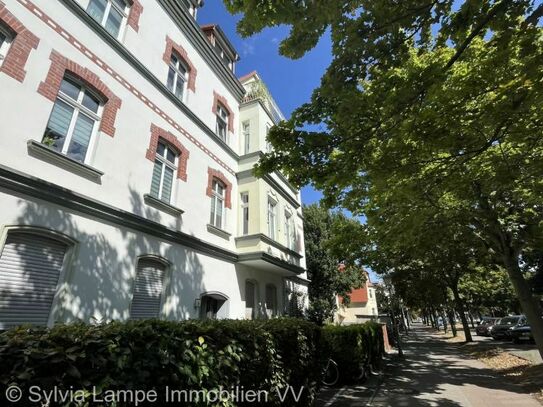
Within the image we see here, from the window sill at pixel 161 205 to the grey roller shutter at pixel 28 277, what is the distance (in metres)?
2.44

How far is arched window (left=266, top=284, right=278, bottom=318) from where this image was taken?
13.1 metres

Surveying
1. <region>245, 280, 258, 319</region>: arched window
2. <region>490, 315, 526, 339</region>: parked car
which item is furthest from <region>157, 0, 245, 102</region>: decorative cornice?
<region>490, 315, 526, 339</region>: parked car

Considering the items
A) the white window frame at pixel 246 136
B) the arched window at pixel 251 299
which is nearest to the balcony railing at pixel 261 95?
the white window frame at pixel 246 136

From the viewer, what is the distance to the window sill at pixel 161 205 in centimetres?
800

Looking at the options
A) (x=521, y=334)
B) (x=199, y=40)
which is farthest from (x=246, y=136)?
(x=521, y=334)

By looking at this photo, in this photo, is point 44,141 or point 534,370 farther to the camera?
point 534,370

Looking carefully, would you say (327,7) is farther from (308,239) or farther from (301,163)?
(308,239)

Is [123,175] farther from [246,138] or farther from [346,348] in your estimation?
[346,348]

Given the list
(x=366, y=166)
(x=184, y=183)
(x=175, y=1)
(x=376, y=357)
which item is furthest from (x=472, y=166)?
(x=175, y=1)

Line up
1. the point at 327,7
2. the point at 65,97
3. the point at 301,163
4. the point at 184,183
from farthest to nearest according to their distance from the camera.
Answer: the point at 184,183 → the point at 65,97 → the point at 301,163 → the point at 327,7

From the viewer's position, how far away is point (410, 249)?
1196 cm

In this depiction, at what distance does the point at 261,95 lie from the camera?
15.3 meters

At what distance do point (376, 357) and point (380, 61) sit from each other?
38.9ft

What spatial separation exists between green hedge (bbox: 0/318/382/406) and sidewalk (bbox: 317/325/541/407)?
367 cm
